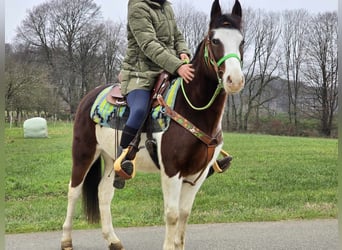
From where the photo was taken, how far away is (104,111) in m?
4.06

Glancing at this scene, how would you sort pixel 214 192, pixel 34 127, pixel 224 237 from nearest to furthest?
pixel 224 237, pixel 214 192, pixel 34 127

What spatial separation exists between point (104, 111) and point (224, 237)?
6.94 ft

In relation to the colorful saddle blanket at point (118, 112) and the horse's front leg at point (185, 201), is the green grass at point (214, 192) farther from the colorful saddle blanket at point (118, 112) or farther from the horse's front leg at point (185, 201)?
the horse's front leg at point (185, 201)

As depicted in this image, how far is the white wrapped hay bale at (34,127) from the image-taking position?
16281mm

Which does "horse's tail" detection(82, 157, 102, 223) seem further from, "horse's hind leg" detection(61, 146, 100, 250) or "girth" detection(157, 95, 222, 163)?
"girth" detection(157, 95, 222, 163)

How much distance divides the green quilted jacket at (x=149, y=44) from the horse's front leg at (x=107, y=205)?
1132 millimetres

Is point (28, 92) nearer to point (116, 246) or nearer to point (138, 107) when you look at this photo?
point (116, 246)

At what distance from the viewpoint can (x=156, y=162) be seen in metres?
3.62

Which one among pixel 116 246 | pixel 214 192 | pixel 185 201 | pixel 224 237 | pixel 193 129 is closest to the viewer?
pixel 193 129

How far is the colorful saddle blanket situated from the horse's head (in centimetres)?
51

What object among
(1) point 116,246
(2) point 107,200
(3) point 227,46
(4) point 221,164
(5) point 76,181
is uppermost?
(3) point 227,46

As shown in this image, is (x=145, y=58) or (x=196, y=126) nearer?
(x=196, y=126)

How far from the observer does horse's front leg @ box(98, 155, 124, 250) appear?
4445 mm

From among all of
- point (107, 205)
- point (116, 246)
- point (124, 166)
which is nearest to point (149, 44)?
point (124, 166)
